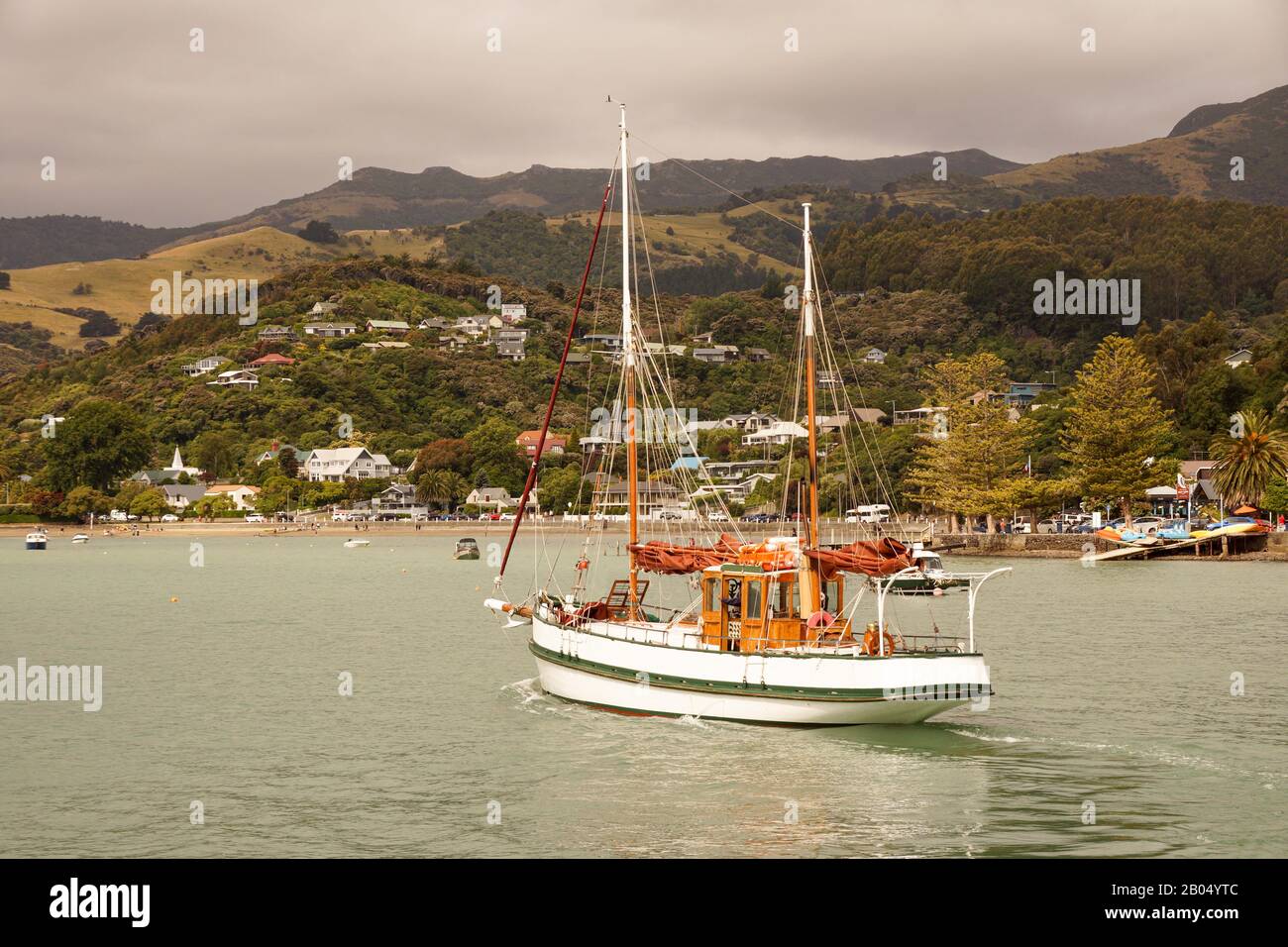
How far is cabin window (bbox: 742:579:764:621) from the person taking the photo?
1319 inches

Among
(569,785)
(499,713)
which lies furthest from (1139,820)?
(499,713)

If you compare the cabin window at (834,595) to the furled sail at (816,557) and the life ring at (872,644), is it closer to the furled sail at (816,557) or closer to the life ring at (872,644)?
the furled sail at (816,557)

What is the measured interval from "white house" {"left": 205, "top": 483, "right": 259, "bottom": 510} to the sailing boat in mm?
165106

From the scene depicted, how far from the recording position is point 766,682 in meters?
32.2

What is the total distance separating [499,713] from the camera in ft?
125

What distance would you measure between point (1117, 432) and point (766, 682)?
93288 mm

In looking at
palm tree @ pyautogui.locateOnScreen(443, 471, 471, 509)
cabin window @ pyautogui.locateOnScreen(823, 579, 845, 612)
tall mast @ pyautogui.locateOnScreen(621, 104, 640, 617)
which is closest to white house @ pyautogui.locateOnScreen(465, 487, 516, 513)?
palm tree @ pyautogui.locateOnScreen(443, 471, 471, 509)

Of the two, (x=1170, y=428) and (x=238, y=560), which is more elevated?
(x=1170, y=428)

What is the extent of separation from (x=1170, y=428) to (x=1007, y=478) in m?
20.5

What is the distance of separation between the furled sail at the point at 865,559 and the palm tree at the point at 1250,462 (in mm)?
83893

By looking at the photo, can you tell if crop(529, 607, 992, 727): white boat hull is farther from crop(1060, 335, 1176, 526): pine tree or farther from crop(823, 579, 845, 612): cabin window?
crop(1060, 335, 1176, 526): pine tree
